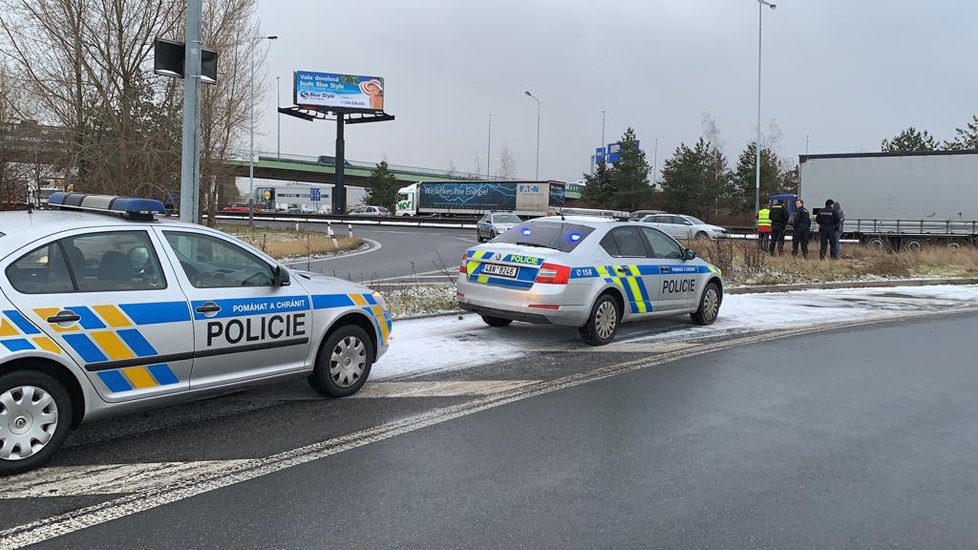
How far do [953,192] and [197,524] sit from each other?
27505 mm

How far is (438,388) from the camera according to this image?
648 centimetres

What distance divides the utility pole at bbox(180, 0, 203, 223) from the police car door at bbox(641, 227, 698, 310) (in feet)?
18.7

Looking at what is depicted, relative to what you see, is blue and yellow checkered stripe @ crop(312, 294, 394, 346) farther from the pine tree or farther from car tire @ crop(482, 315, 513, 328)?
the pine tree

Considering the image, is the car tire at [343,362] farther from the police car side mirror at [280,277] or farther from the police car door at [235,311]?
the police car side mirror at [280,277]

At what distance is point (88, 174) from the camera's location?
18906 mm

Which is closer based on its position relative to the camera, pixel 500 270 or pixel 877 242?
pixel 500 270

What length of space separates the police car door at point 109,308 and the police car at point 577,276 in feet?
13.8

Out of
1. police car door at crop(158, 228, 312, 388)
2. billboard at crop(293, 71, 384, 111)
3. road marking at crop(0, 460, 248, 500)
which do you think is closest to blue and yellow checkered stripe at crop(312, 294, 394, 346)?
police car door at crop(158, 228, 312, 388)

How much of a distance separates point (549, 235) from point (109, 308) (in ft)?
17.6

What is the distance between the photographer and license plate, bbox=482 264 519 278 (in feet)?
27.5

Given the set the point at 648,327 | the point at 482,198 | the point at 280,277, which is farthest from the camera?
the point at 482,198

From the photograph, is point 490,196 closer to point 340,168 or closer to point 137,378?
point 340,168

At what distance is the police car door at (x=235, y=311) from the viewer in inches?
195

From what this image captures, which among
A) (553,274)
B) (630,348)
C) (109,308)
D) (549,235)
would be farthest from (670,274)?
(109,308)
